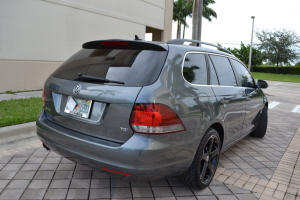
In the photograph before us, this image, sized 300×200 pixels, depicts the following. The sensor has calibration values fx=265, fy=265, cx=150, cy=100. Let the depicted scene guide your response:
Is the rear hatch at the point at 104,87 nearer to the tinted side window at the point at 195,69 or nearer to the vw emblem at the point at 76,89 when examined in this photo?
the vw emblem at the point at 76,89

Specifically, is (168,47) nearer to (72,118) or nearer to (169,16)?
(72,118)

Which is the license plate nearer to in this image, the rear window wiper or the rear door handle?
the rear window wiper

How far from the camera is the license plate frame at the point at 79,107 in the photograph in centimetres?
248

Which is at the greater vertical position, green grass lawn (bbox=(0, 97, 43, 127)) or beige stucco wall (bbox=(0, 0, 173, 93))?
beige stucco wall (bbox=(0, 0, 173, 93))

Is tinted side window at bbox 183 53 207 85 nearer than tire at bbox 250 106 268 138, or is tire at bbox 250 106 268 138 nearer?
tinted side window at bbox 183 53 207 85

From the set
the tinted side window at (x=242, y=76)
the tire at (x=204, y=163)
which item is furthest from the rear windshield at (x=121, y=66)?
the tinted side window at (x=242, y=76)

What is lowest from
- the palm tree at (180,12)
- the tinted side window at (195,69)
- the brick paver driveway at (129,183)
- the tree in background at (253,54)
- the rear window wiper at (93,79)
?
the brick paver driveway at (129,183)

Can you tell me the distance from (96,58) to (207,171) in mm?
1827

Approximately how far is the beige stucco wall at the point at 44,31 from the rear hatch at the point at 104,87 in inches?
242

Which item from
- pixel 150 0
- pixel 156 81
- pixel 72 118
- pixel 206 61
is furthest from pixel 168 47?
pixel 150 0

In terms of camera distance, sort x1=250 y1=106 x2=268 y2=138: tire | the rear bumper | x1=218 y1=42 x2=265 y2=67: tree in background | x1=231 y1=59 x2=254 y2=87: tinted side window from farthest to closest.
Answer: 1. x1=218 y1=42 x2=265 y2=67: tree in background
2. x1=250 y1=106 x2=268 y2=138: tire
3. x1=231 y1=59 x2=254 y2=87: tinted side window
4. the rear bumper

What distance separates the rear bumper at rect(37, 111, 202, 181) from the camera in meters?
2.25

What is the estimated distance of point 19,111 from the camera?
5.50 metres

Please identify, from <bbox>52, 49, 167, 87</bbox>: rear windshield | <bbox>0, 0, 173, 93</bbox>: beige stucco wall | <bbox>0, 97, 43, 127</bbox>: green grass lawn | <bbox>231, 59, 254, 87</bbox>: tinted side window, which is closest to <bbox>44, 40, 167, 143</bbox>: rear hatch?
<bbox>52, 49, 167, 87</bbox>: rear windshield
